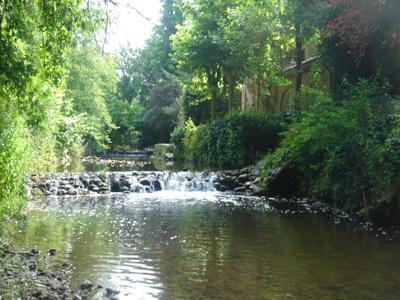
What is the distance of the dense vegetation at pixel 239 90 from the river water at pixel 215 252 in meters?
1.25

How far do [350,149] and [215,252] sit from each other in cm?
512

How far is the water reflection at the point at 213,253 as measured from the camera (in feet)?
15.9

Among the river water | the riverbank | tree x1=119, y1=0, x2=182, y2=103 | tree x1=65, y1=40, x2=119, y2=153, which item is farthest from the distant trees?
tree x1=119, y1=0, x2=182, y2=103

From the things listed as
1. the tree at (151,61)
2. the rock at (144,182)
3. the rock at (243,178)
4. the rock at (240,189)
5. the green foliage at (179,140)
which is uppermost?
the tree at (151,61)

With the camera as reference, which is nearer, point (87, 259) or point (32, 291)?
point (32, 291)

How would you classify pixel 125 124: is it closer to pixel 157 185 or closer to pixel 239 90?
pixel 239 90

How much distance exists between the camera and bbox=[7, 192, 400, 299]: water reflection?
484 cm

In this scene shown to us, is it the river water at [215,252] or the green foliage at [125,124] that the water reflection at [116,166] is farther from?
the green foliage at [125,124]

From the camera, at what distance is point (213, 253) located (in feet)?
20.7

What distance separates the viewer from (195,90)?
2572cm

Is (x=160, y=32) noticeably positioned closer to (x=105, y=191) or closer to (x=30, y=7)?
(x=105, y=191)

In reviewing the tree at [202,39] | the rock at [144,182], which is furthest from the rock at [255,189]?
the tree at [202,39]

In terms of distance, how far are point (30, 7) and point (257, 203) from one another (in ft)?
27.6

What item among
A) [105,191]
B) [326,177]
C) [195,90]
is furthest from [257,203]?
[195,90]
